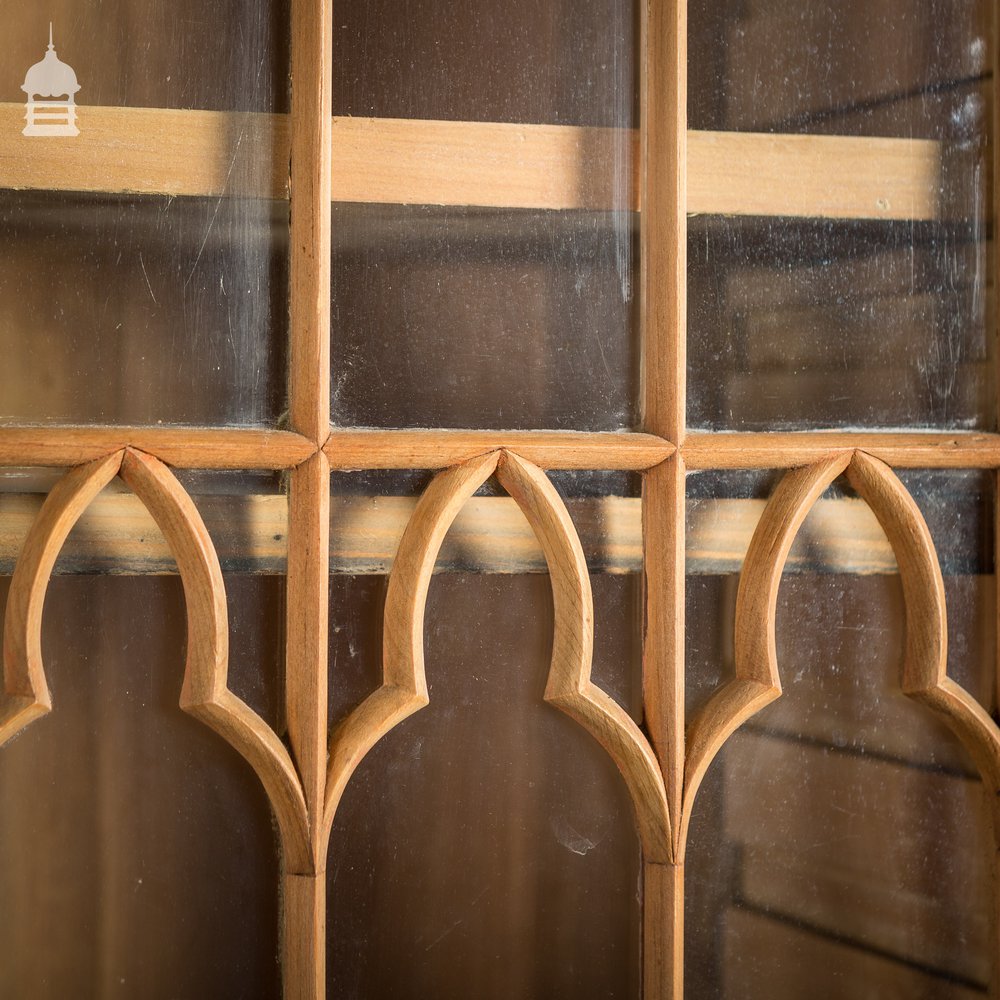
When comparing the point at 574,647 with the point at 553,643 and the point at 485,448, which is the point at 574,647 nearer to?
the point at 553,643

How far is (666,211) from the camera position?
79 cm

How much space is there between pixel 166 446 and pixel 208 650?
16 centimetres

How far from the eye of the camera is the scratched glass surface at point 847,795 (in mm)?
839

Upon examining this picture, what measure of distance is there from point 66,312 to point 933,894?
0.90m

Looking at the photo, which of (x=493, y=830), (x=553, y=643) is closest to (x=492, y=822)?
(x=493, y=830)

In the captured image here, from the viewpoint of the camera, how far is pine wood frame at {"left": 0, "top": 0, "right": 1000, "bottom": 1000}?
2.42 feet

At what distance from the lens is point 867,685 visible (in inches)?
33.6

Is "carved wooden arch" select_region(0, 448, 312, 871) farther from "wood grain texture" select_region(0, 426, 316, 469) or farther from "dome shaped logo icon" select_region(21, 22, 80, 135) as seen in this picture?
"dome shaped logo icon" select_region(21, 22, 80, 135)

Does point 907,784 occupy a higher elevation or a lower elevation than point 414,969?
higher

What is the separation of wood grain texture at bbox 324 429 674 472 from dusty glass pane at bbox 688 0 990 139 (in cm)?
30

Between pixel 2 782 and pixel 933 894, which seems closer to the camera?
pixel 2 782

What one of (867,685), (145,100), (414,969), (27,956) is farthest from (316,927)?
(145,100)

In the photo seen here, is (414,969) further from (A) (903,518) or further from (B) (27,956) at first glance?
(A) (903,518)

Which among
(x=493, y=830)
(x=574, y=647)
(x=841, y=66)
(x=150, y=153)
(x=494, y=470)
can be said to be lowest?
(x=493, y=830)
